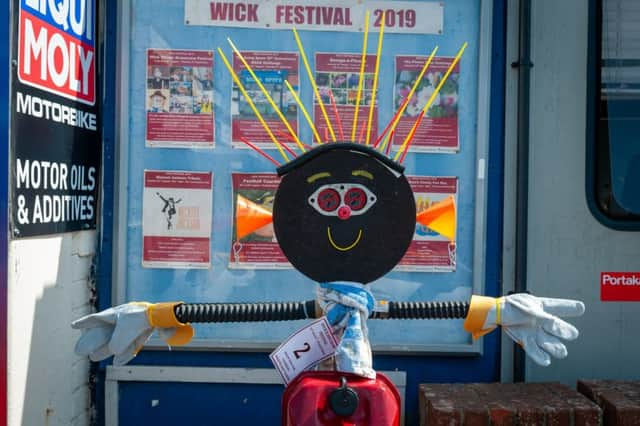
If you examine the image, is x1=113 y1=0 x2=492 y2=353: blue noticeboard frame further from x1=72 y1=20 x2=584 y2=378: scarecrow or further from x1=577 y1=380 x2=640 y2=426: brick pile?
x1=72 y1=20 x2=584 y2=378: scarecrow

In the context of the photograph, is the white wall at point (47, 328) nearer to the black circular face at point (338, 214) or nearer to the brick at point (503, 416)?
the black circular face at point (338, 214)

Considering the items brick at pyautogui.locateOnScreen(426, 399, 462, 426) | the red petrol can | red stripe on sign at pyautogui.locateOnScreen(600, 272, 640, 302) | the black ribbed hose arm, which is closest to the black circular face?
the black ribbed hose arm

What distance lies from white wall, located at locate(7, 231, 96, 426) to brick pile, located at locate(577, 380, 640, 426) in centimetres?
220

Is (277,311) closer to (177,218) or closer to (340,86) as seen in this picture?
(177,218)

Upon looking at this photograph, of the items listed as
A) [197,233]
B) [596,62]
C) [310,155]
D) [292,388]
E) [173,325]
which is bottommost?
[292,388]

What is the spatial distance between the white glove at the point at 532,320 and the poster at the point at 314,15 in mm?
1605

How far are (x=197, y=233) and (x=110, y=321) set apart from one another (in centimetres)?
122

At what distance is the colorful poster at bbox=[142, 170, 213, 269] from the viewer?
10.4ft

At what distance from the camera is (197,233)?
318 cm

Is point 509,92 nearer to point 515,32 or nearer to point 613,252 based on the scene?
point 515,32

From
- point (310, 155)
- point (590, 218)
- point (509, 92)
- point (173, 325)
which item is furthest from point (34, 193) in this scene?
point (590, 218)

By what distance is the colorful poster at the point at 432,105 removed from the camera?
3182 millimetres

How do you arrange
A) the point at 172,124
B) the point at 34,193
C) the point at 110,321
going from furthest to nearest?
1. the point at 172,124
2. the point at 34,193
3. the point at 110,321

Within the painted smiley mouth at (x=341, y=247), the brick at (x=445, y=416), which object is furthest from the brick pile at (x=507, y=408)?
the painted smiley mouth at (x=341, y=247)
